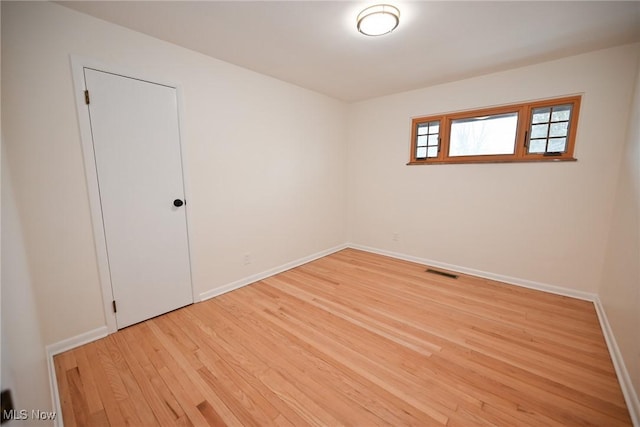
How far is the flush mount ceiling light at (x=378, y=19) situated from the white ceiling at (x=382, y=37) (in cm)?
5

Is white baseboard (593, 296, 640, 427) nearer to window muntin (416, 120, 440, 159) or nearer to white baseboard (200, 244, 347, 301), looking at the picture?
window muntin (416, 120, 440, 159)

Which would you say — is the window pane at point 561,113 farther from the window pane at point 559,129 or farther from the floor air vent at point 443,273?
the floor air vent at point 443,273

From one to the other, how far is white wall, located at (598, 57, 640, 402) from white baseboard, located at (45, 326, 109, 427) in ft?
10.6

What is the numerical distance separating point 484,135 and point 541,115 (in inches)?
21.4

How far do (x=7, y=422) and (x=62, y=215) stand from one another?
1.93 m

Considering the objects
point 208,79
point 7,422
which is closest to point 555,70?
point 208,79

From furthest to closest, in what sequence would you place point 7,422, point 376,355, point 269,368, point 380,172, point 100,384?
point 380,172 → point 376,355 → point 269,368 → point 100,384 → point 7,422

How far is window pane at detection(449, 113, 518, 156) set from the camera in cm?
297

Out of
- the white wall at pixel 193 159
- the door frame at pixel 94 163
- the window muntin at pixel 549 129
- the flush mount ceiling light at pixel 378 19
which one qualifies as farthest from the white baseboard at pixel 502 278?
the door frame at pixel 94 163

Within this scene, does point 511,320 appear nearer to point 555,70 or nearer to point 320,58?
point 555,70

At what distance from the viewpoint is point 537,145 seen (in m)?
2.80

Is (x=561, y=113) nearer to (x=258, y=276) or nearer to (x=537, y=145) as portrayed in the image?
(x=537, y=145)

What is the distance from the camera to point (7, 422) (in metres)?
0.45

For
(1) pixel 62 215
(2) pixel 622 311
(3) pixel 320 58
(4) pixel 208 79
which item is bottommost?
(2) pixel 622 311
